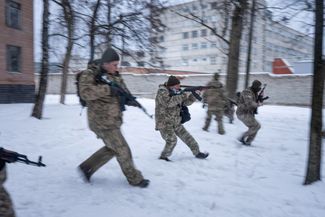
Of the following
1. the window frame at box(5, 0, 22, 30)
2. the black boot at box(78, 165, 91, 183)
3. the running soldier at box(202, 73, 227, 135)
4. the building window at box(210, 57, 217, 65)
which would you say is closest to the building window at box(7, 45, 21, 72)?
the window frame at box(5, 0, 22, 30)

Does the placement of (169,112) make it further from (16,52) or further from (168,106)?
(16,52)

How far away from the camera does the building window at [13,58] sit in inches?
872

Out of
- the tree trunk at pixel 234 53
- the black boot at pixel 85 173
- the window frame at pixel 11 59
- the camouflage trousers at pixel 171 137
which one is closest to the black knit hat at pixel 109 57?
the black boot at pixel 85 173

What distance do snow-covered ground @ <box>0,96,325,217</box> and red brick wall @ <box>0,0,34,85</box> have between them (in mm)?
13203

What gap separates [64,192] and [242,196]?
2.46 meters

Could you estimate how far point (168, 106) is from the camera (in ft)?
22.5

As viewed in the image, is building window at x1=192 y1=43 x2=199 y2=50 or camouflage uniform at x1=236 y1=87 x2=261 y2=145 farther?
building window at x1=192 y1=43 x2=199 y2=50

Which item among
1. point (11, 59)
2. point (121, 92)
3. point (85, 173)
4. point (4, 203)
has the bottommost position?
point (85, 173)

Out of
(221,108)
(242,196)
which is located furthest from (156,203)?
(221,108)

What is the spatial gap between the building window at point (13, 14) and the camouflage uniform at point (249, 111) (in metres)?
17.5

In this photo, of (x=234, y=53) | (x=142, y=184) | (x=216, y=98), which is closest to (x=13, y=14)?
(x=234, y=53)

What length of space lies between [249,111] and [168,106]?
3.28m

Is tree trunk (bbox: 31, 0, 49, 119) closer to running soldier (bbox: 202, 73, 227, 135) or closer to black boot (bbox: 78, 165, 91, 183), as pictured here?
running soldier (bbox: 202, 73, 227, 135)

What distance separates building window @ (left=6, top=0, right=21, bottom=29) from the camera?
21969 mm
